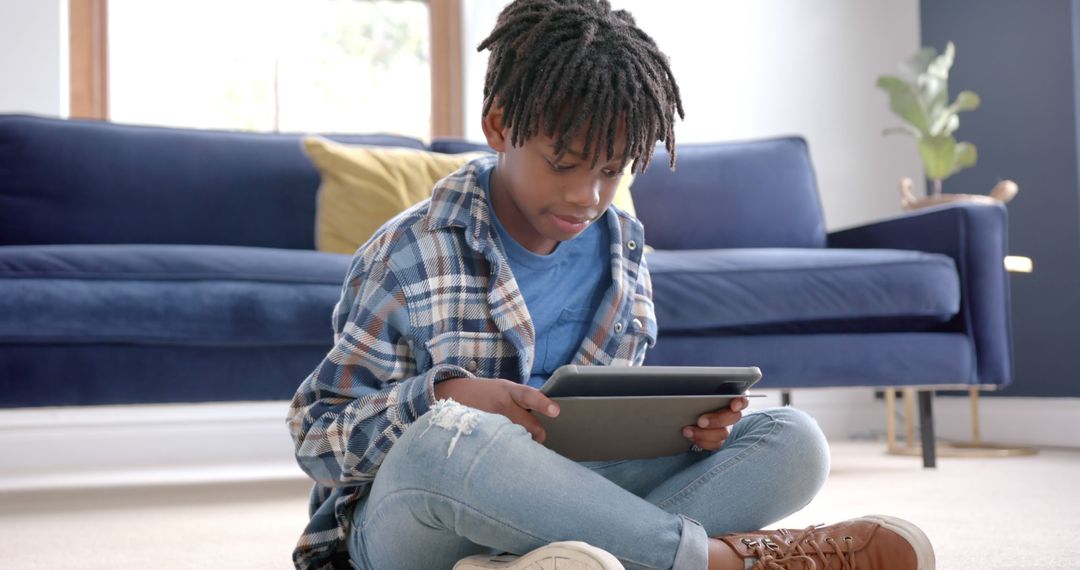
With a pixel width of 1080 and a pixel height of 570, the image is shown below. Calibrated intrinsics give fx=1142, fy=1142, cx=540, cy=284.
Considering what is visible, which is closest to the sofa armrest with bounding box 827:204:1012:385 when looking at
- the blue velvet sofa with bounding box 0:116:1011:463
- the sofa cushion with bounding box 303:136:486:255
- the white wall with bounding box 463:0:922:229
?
the blue velvet sofa with bounding box 0:116:1011:463

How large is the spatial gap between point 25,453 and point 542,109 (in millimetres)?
2445

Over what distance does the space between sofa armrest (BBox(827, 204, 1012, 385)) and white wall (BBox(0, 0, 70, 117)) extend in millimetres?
2365

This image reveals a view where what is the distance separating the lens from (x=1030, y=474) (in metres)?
2.51

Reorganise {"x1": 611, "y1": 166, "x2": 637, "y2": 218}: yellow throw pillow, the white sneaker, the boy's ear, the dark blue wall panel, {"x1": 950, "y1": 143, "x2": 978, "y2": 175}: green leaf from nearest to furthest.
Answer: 1. the white sneaker
2. the boy's ear
3. {"x1": 611, "y1": 166, "x2": 637, "y2": 218}: yellow throw pillow
4. {"x1": 950, "y1": 143, "x2": 978, "y2": 175}: green leaf
5. the dark blue wall panel

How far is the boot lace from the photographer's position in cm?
103

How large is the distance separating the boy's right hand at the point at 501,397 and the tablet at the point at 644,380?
2cm

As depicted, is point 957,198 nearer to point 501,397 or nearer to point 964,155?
point 964,155

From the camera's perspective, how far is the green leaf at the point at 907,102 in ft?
10.8

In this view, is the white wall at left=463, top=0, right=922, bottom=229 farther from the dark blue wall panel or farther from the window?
the window

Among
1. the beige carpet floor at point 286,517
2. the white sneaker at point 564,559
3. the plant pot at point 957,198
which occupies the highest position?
the plant pot at point 957,198

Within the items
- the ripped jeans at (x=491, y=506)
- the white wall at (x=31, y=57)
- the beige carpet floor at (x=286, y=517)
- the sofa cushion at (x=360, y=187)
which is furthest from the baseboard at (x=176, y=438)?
the ripped jeans at (x=491, y=506)

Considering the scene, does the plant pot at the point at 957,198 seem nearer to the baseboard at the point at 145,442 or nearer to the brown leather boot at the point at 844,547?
the baseboard at the point at 145,442

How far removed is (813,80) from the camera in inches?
153

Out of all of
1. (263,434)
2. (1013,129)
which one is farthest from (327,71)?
(1013,129)
